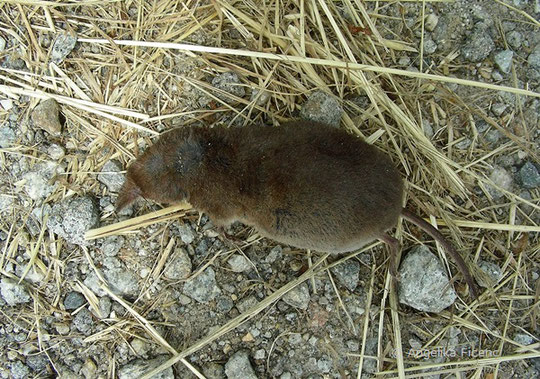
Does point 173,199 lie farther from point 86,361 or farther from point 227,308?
point 86,361

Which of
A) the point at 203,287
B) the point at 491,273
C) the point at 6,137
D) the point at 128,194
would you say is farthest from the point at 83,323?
the point at 491,273

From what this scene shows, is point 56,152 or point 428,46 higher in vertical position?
point 56,152

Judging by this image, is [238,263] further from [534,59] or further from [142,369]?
[534,59]

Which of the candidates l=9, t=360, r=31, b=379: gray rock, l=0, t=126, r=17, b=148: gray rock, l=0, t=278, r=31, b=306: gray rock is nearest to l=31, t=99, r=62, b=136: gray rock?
l=0, t=126, r=17, b=148: gray rock

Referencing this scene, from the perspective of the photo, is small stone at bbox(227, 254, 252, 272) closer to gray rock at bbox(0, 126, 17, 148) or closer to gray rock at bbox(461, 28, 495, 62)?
gray rock at bbox(0, 126, 17, 148)

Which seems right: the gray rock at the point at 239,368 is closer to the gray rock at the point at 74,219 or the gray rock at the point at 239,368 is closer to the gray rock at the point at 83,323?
the gray rock at the point at 83,323
